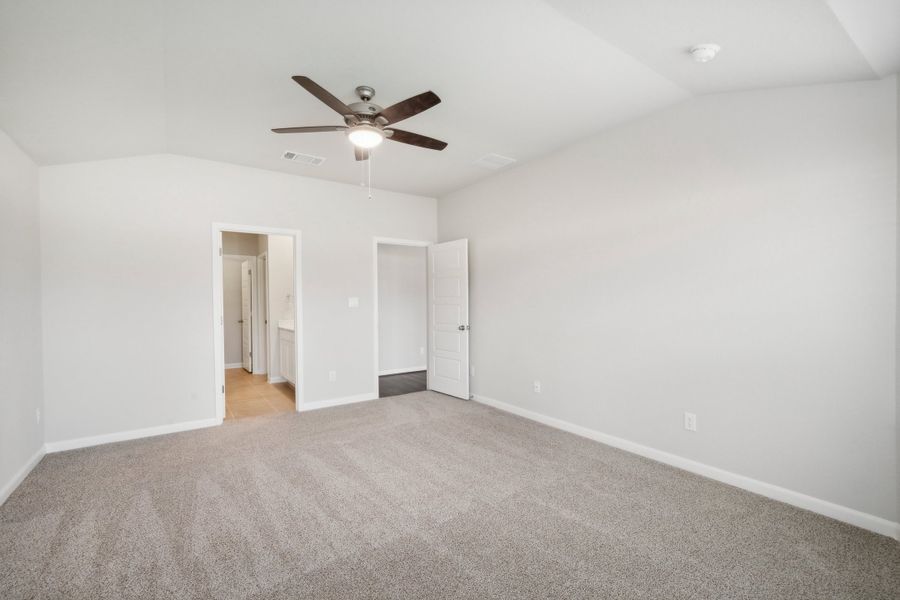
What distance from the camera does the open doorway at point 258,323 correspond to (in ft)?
15.8

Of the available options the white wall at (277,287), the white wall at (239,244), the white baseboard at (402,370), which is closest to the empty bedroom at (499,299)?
the white wall at (277,287)

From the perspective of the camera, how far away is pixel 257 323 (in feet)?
22.8

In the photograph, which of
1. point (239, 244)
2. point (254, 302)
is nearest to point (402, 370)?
point (254, 302)

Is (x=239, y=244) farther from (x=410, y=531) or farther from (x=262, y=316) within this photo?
(x=410, y=531)


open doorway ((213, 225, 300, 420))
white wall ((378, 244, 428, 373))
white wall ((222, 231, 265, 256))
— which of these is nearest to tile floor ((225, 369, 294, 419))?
open doorway ((213, 225, 300, 420))

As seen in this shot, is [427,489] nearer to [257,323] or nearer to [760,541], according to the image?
[760,541]

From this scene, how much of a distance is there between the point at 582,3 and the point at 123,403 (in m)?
4.88

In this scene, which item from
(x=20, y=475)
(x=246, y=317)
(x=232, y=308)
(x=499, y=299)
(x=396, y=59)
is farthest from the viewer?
(x=232, y=308)

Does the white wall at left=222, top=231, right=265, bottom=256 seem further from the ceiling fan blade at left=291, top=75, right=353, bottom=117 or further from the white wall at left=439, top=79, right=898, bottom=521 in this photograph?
the ceiling fan blade at left=291, top=75, right=353, bottom=117

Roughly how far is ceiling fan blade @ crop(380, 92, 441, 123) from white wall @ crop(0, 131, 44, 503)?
9.04 feet

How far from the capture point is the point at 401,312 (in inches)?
289

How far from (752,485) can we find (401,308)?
5.57m

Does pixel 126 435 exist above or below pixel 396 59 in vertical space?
below

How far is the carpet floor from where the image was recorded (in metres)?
1.90
